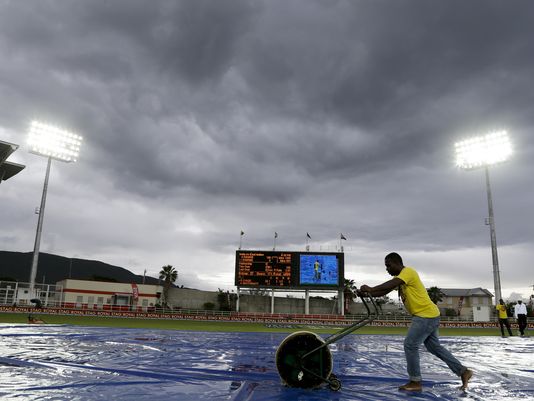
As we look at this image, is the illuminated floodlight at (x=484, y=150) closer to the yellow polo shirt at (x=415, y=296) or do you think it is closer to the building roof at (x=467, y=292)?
the yellow polo shirt at (x=415, y=296)

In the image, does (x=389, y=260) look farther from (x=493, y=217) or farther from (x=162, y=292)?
(x=162, y=292)


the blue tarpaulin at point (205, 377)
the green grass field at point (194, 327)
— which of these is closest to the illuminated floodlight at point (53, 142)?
Result: the green grass field at point (194, 327)

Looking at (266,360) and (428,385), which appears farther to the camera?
(266,360)

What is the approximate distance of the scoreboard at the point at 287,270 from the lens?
4378 cm

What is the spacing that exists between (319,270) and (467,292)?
87881 millimetres

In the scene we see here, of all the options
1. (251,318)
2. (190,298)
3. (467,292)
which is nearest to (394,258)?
(251,318)

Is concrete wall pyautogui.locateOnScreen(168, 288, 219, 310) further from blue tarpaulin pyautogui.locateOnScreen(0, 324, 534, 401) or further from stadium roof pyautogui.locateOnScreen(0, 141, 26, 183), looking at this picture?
blue tarpaulin pyautogui.locateOnScreen(0, 324, 534, 401)

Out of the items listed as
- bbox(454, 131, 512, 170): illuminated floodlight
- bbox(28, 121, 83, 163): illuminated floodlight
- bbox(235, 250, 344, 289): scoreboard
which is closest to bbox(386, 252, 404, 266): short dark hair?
bbox(235, 250, 344, 289): scoreboard

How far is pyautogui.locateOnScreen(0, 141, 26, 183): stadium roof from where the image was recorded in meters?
23.0

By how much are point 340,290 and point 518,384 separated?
133 ft

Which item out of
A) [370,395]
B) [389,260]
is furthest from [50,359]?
[389,260]

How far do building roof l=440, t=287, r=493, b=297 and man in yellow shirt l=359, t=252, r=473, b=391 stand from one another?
376 ft

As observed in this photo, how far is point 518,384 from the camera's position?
19.8ft

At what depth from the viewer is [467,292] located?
11156 cm
